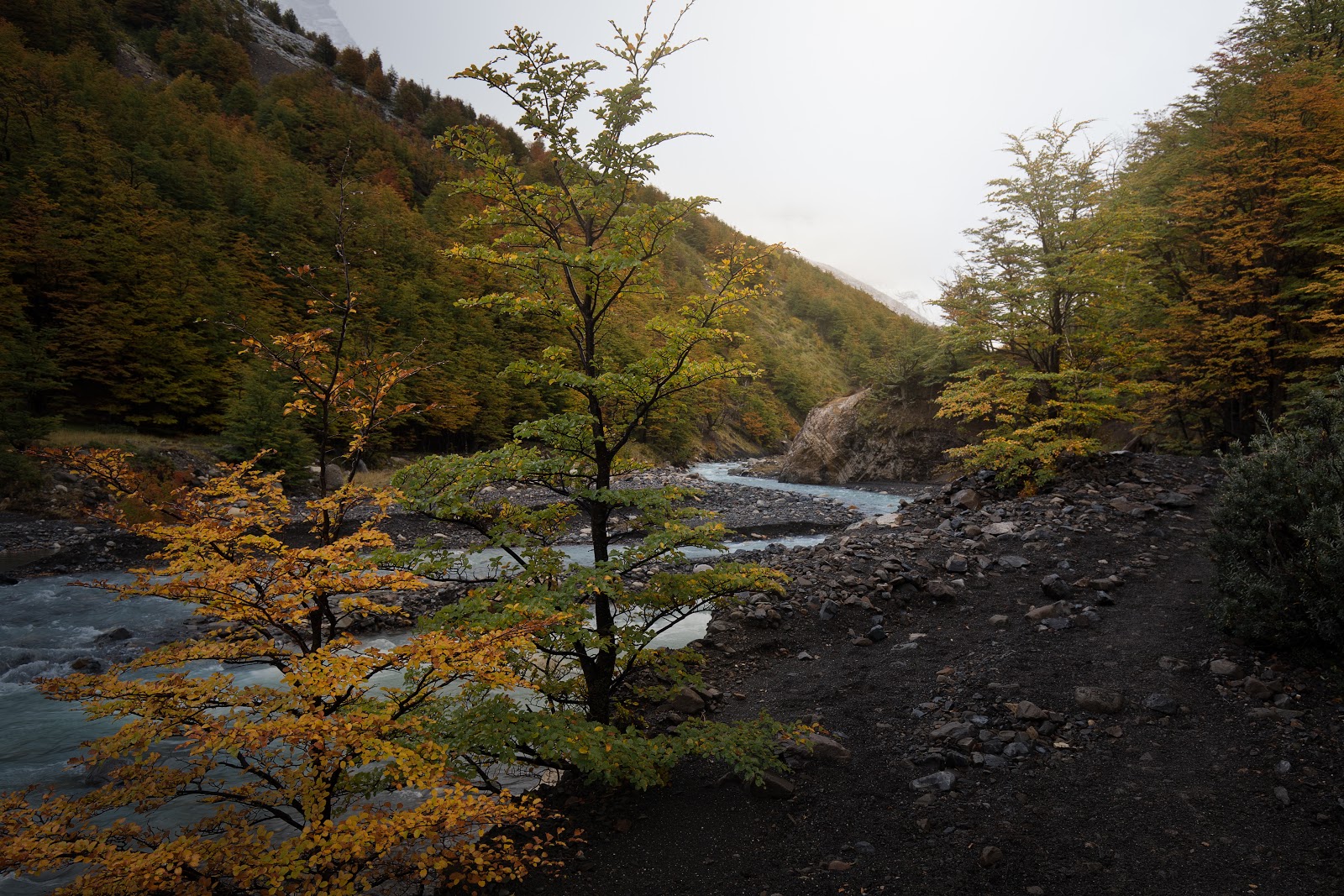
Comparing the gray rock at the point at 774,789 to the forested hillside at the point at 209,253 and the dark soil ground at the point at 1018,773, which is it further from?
the forested hillside at the point at 209,253

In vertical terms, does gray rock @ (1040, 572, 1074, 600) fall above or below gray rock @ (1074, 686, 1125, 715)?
above

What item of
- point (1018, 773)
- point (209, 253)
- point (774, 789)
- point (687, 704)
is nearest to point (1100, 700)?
point (1018, 773)

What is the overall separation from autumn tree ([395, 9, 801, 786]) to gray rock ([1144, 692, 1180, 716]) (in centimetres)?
388

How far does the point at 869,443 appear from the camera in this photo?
3319 centimetres

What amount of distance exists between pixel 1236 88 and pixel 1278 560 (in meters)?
18.4

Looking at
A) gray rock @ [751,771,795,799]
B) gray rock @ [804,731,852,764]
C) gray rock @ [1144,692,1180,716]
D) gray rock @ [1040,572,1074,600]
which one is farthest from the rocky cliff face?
gray rock @ [751,771,795,799]

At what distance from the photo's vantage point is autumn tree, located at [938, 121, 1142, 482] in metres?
14.5

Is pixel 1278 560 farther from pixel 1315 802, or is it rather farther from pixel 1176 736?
pixel 1315 802

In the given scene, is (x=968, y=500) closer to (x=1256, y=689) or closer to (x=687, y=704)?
(x=1256, y=689)

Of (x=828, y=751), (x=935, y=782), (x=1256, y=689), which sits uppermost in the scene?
(x=1256, y=689)

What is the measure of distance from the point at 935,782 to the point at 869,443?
29862mm

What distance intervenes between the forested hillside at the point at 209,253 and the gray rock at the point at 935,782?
14.4ft

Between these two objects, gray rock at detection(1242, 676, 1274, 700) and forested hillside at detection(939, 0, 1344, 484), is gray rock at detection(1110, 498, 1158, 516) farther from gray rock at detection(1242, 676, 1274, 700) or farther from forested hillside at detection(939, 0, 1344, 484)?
gray rock at detection(1242, 676, 1274, 700)

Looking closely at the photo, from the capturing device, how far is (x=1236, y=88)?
1633cm
